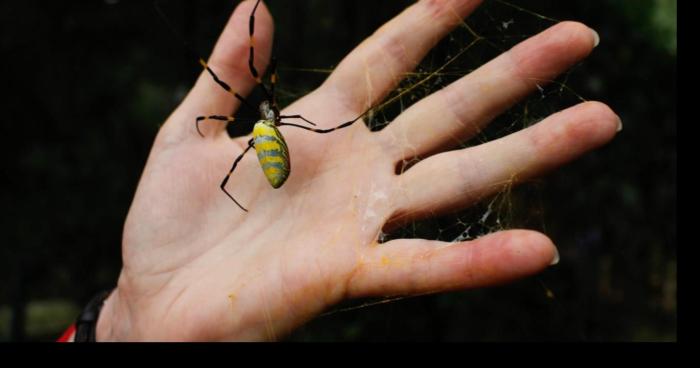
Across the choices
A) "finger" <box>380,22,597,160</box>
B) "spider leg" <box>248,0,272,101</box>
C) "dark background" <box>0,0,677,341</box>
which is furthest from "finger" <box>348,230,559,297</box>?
"spider leg" <box>248,0,272,101</box>

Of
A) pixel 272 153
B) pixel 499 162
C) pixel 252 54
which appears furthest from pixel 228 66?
pixel 499 162

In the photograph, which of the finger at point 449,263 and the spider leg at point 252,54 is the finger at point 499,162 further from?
the spider leg at point 252,54

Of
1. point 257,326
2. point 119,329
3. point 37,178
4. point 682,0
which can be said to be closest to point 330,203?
point 257,326

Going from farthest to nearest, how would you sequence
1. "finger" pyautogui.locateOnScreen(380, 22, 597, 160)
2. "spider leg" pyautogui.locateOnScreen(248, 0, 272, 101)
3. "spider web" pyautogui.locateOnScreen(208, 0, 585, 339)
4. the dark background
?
the dark background → "spider leg" pyautogui.locateOnScreen(248, 0, 272, 101) → "spider web" pyautogui.locateOnScreen(208, 0, 585, 339) → "finger" pyautogui.locateOnScreen(380, 22, 597, 160)

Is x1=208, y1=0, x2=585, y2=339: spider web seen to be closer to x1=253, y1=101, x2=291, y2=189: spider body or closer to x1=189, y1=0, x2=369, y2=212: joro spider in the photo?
x1=189, y1=0, x2=369, y2=212: joro spider

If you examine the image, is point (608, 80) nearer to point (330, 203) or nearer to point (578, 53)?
point (578, 53)

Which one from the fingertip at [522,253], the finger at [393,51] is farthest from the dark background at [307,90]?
the fingertip at [522,253]

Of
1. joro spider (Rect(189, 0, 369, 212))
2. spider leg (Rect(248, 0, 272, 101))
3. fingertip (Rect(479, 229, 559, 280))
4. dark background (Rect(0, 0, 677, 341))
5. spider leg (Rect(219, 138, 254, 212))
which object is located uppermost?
spider leg (Rect(248, 0, 272, 101))
